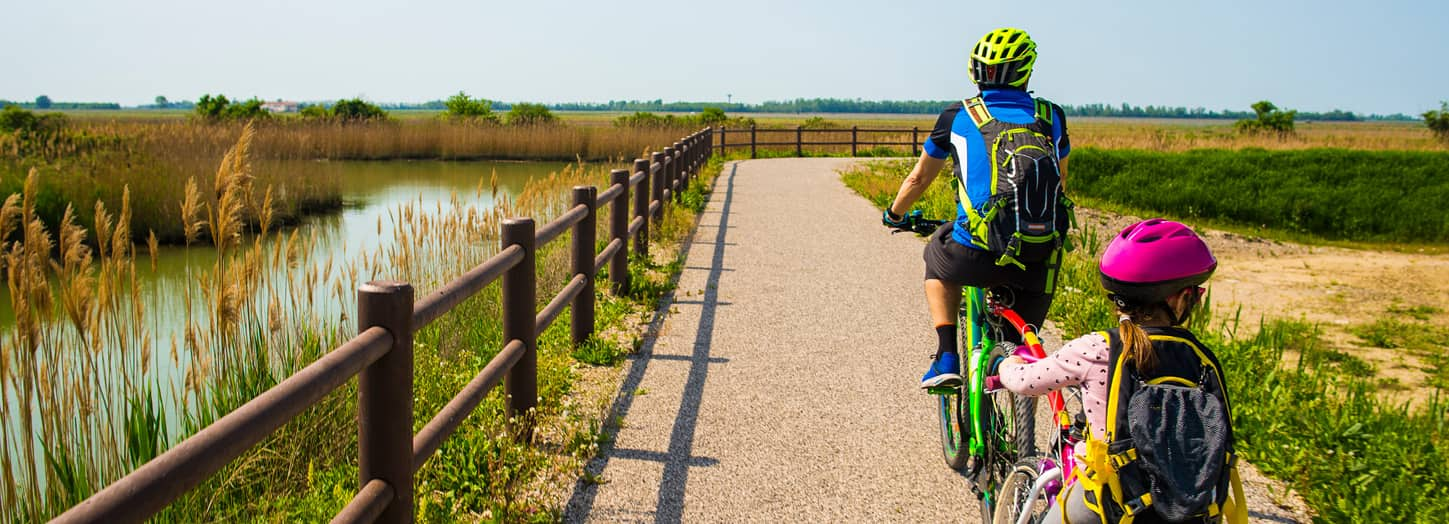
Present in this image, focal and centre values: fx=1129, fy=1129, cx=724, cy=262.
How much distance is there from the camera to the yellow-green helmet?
13.1 ft

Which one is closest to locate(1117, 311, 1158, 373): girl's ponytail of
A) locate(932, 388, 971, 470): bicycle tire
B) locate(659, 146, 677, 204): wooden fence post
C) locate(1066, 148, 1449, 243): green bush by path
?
locate(932, 388, 971, 470): bicycle tire

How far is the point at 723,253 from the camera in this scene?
12.2m

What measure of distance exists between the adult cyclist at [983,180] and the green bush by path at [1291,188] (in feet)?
65.4

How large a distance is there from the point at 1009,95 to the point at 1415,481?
102 inches

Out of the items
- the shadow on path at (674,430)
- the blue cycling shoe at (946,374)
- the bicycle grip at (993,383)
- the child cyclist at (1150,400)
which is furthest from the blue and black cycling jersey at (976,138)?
the shadow on path at (674,430)

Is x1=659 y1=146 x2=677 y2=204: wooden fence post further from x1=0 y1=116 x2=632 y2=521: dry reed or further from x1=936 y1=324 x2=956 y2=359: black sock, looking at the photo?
x1=936 y1=324 x2=956 y2=359: black sock

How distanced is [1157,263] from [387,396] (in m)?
2.28

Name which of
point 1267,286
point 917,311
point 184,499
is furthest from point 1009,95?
point 1267,286

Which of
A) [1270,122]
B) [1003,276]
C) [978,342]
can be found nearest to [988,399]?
[978,342]

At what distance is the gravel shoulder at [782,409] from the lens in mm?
4617

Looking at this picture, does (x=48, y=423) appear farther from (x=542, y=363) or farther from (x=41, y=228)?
(x=542, y=363)

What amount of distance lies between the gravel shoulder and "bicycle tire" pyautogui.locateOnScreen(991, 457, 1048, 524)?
87 cm

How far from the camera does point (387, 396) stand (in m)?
3.52

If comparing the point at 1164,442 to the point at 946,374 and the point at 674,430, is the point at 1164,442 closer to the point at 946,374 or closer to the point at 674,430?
the point at 946,374
